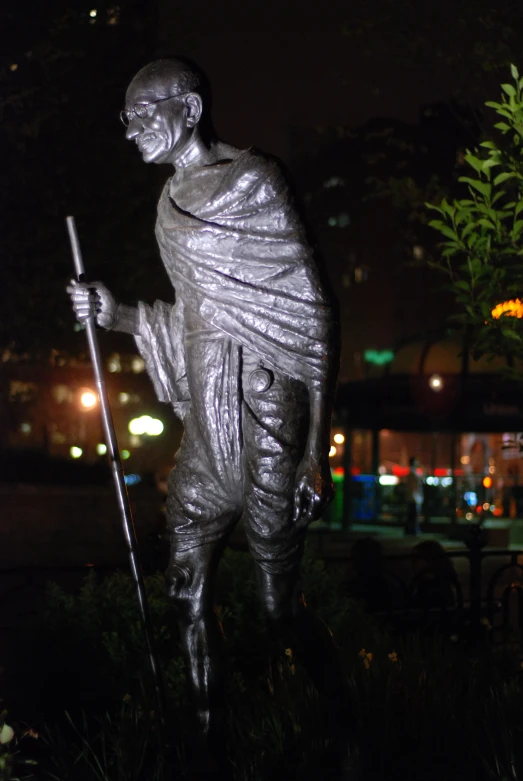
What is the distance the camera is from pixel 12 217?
55.6 ft

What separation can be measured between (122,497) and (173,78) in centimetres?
169

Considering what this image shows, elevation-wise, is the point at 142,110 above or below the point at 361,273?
below

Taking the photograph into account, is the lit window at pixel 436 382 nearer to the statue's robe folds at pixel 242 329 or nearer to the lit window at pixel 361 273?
the statue's robe folds at pixel 242 329

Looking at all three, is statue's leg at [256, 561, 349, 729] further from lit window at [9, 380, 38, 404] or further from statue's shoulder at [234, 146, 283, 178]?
lit window at [9, 380, 38, 404]

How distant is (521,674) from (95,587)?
9.11 feet

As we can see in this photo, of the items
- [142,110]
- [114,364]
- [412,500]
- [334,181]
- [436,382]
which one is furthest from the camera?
[334,181]

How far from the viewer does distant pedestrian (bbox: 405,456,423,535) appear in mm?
24844

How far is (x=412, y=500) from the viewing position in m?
25.9

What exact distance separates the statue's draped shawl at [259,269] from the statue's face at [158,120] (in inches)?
9.5

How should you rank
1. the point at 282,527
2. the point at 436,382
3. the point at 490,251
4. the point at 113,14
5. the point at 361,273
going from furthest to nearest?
the point at 361,273 → the point at 436,382 → the point at 113,14 → the point at 490,251 → the point at 282,527

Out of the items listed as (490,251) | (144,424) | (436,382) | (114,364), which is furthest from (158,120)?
(114,364)

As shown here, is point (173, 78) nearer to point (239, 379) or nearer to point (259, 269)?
point (259, 269)

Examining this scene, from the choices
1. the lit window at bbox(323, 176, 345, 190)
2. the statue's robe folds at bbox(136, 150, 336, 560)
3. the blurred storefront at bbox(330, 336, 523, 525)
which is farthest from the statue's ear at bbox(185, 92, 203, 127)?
the lit window at bbox(323, 176, 345, 190)

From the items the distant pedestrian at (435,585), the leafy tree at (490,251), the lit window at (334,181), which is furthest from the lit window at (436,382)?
the lit window at (334,181)
